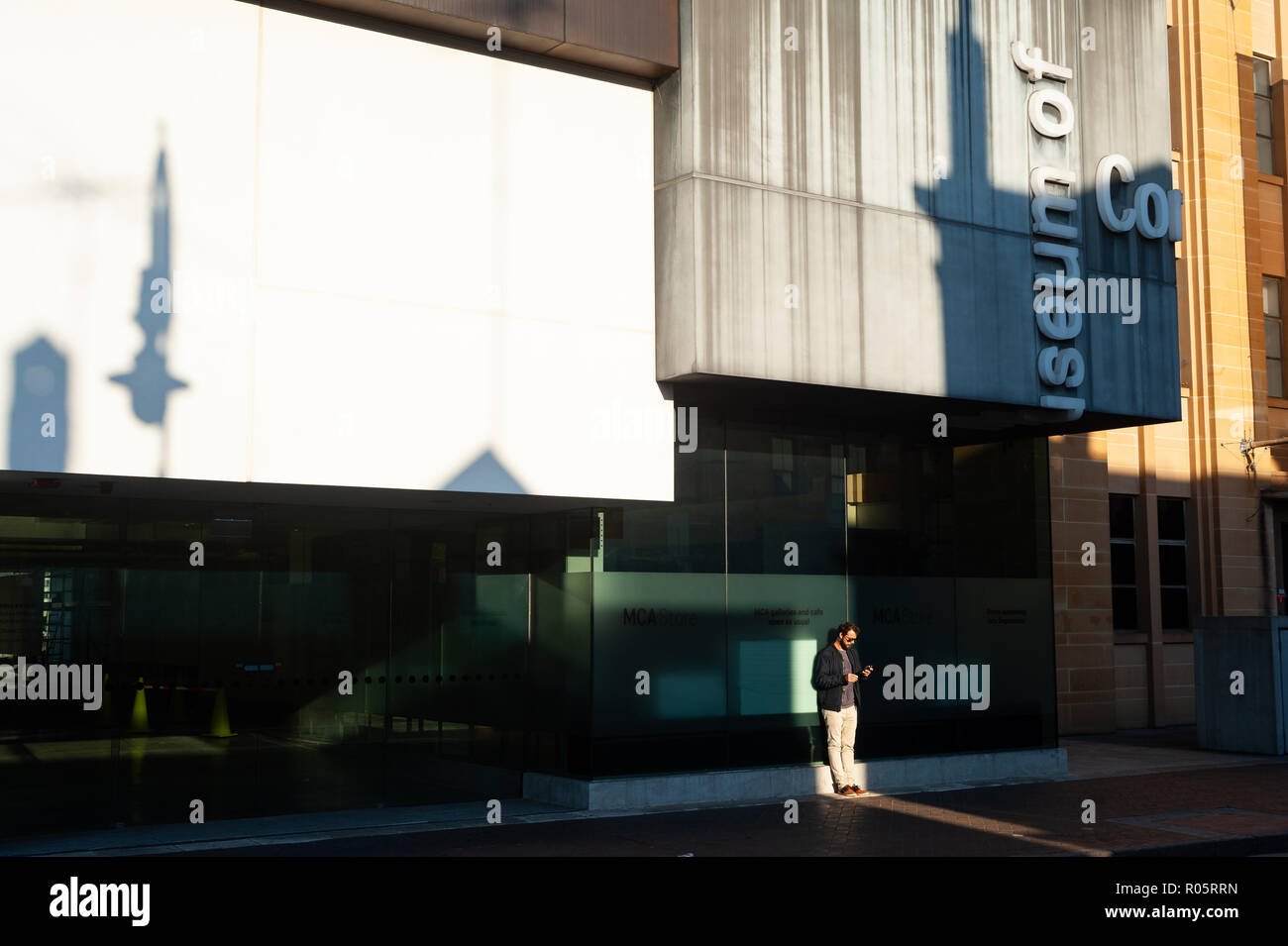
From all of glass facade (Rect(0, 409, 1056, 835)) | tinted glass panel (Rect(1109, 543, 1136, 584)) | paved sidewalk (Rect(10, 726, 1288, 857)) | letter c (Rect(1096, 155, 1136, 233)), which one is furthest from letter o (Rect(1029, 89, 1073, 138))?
tinted glass panel (Rect(1109, 543, 1136, 584))

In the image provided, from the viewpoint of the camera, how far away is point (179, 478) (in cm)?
1054

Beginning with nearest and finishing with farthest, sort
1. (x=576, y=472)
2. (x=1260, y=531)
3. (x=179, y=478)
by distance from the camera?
1. (x=179, y=478)
2. (x=576, y=472)
3. (x=1260, y=531)

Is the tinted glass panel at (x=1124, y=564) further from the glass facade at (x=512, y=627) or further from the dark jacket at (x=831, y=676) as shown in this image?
the dark jacket at (x=831, y=676)

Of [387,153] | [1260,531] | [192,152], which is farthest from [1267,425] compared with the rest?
[192,152]

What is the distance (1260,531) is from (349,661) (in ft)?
58.3

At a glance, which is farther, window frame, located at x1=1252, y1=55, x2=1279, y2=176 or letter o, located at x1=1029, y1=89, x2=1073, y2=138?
window frame, located at x1=1252, y1=55, x2=1279, y2=176

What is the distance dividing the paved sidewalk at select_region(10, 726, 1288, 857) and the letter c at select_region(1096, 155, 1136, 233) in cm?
624

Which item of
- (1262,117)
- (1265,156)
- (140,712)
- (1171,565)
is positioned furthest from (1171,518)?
(140,712)

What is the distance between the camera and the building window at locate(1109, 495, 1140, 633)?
914 inches

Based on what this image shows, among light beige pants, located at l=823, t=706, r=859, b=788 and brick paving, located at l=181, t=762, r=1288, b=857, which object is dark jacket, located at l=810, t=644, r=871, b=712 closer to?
light beige pants, located at l=823, t=706, r=859, b=788

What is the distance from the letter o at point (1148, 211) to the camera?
613 inches

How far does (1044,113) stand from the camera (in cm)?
1516

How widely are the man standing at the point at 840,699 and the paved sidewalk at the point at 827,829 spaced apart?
1.23 feet

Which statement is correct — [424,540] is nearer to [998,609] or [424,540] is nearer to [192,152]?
[192,152]
